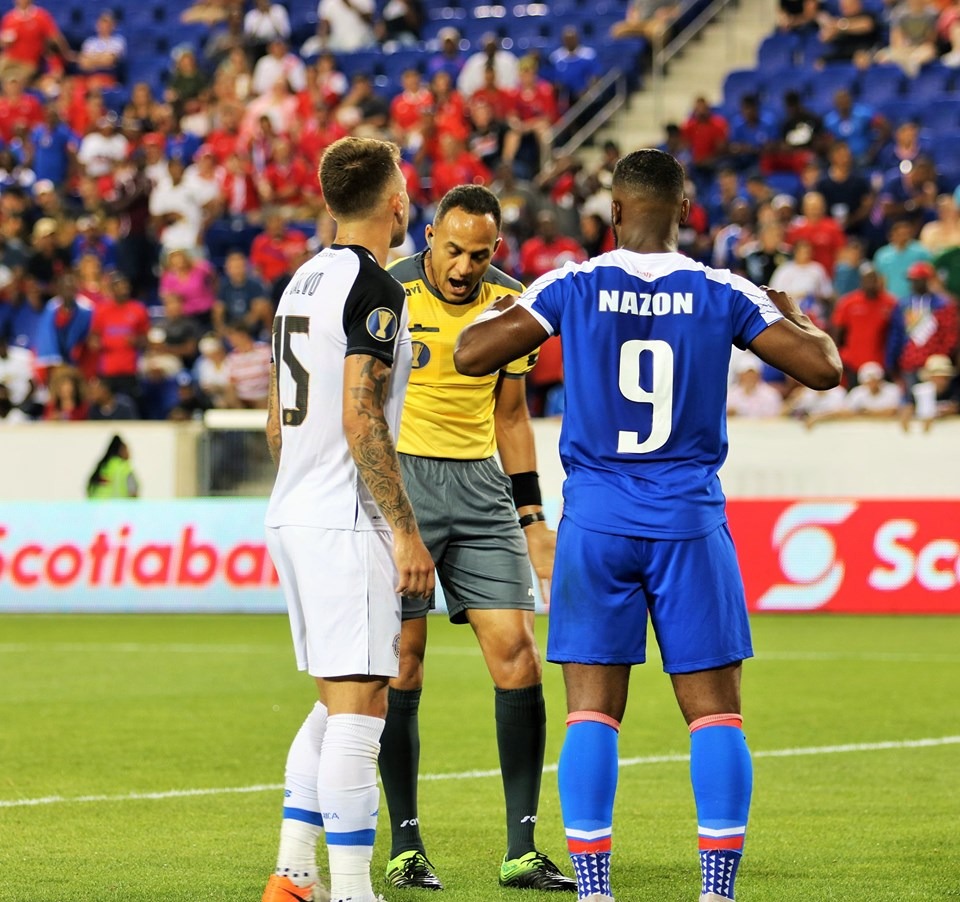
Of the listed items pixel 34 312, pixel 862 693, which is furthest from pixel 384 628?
pixel 34 312

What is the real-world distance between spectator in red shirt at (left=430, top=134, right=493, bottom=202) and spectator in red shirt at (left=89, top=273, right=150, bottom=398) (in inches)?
152

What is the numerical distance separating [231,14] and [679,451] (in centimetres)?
2211

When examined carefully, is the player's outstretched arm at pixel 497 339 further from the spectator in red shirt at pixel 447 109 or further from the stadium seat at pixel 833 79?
the stadium seat at pixel 833 79

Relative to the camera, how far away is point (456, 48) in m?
24.4

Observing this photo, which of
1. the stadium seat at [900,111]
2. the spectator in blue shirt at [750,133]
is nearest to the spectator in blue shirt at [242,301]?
the spectator in blue shirt at [750,133]

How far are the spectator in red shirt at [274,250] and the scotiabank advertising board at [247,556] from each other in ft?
18.2

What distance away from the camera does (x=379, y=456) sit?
203 inches

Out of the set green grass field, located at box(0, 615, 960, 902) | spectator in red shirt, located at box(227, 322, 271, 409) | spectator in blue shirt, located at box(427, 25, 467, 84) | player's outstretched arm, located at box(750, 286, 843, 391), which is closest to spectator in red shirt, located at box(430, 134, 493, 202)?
spectator in blue shirt, located at box(427, 25, 467, 84)

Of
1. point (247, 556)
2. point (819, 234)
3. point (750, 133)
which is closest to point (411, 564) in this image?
point (247, 556)

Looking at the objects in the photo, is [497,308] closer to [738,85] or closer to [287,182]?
[287,182]

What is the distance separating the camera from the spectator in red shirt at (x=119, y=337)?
19.9 meters

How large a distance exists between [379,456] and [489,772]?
374 centimetres

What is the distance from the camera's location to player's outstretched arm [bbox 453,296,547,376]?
5113 mm

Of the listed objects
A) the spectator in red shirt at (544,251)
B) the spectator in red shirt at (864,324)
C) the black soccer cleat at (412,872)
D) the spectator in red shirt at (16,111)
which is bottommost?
the black soccer cleat at (412,872)
